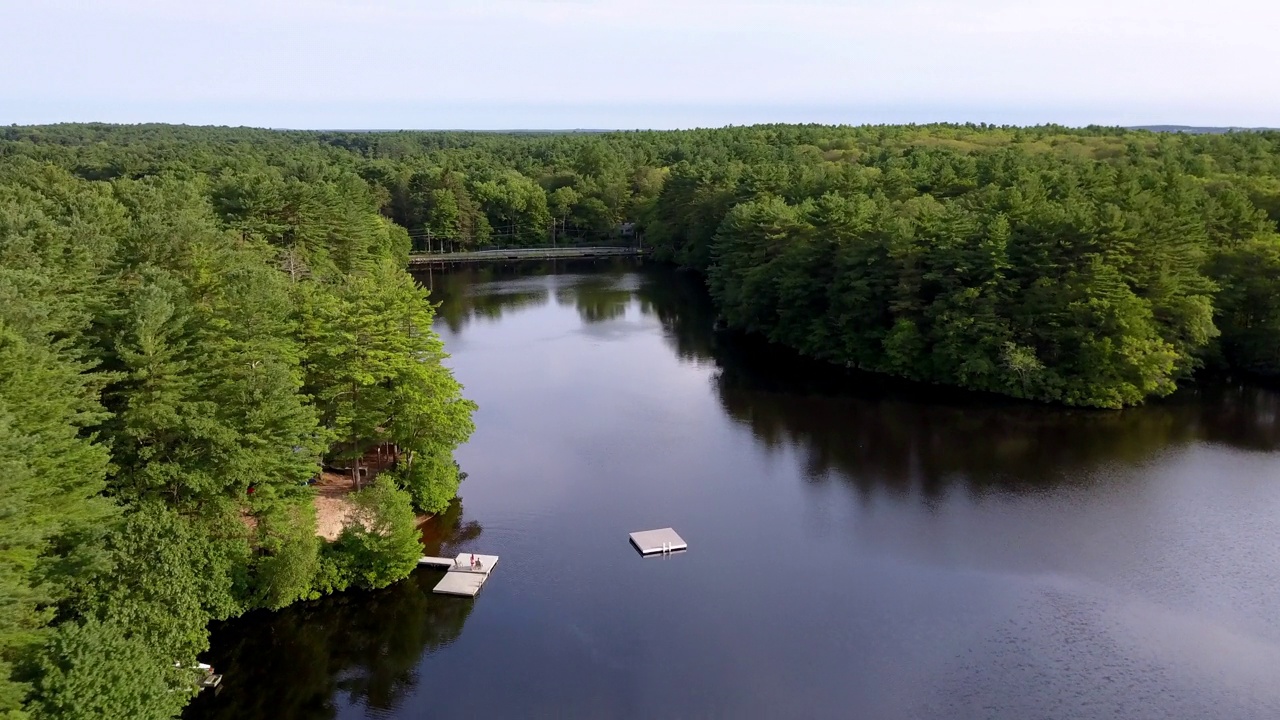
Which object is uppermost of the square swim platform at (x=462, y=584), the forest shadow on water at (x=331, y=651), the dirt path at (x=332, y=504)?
the dirt path at (x=332, y=504)

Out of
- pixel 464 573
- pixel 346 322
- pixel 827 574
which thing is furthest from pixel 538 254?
pixel 827 574

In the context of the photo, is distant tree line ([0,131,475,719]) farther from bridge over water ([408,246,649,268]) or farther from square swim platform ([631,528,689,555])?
bridge over water ([408,246,649,268])

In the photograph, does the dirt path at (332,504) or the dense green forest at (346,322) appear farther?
the dirt path at (332,504)

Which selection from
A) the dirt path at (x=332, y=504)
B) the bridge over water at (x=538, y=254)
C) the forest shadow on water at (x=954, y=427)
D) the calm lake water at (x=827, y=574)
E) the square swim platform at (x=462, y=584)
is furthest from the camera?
the bridge over water at (x=538, y=254)

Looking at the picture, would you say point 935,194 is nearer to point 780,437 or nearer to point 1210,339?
point 1210,339

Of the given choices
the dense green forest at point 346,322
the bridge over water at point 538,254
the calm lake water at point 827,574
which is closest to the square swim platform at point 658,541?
the calm lake water at point 827,574

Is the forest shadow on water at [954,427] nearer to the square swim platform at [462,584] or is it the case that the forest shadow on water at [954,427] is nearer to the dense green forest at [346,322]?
the dense green forest at [346,322]
